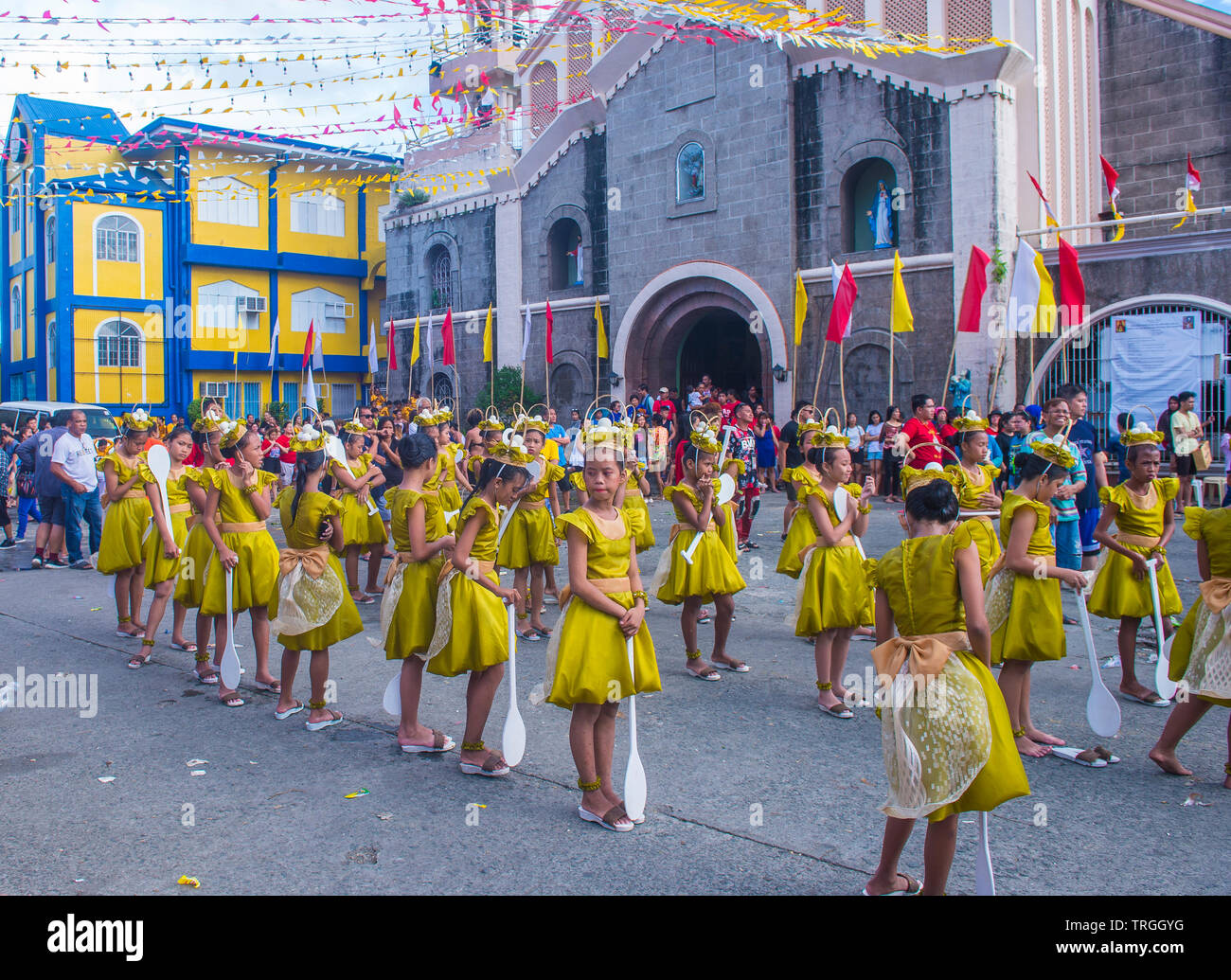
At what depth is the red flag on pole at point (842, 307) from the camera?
1603 cm

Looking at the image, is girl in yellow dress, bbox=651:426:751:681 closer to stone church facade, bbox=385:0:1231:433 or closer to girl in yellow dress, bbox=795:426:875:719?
girl in yellow dress, bbox=795:426:875:719

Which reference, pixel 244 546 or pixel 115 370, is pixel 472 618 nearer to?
pixel 244 546

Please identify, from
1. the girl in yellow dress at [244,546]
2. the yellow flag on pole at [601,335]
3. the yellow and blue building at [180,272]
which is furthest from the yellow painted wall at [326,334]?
the girl in yellow dress at [244,546]

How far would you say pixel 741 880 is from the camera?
3.62 metres

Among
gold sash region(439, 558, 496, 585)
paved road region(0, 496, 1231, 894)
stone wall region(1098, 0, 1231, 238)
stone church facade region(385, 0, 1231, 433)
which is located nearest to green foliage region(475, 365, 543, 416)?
stone church facade region(385, 0, 1231, 433)

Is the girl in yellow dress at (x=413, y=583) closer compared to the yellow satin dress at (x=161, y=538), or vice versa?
the girl in yellow dress at (x=413, y=583)

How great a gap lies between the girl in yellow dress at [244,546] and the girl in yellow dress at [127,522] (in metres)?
1.90

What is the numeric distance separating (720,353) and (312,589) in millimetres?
18606

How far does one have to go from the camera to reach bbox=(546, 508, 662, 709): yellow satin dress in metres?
4.14

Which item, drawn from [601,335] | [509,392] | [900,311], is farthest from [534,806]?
[509,392]

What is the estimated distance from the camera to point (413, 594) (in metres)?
4.99

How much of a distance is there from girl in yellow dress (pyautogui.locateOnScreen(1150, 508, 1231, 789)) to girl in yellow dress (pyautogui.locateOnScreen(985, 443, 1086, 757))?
51 cm

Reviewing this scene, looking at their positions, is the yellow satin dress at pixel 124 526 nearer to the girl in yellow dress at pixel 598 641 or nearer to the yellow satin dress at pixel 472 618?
the yellow satin dress at pixel 472 618

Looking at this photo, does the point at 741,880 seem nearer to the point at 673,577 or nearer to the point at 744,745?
the point at 744,745
